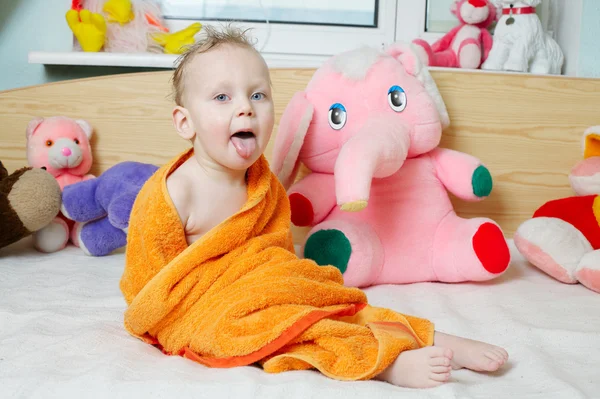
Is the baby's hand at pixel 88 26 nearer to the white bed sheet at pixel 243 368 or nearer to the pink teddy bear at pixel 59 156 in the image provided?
the pink teddy bear at pixel 59 156

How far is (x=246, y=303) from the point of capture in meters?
0.81

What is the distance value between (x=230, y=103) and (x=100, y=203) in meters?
0.60

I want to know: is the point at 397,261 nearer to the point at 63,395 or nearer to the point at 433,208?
the point at 433,208

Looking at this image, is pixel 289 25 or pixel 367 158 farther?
pixel 289 25

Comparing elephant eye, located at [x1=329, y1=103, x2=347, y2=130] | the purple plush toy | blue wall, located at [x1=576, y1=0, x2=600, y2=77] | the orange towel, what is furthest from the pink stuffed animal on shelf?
the orange towel

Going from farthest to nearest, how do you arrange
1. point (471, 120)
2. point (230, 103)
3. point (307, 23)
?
point (307, 23), point (471, 120), point (230, 103)

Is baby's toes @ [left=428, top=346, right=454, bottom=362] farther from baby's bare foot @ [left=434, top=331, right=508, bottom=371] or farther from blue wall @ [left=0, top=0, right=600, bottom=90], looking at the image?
blue wall @ [left=0, top=0, right=600, bottom=90]

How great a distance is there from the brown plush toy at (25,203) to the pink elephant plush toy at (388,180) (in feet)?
1.58

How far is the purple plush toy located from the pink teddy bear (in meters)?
0.06

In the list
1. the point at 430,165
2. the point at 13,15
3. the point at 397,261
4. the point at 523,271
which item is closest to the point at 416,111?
the point at 430,165

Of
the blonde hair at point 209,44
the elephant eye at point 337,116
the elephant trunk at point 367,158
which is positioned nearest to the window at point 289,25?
the elephant eye at point 337,116

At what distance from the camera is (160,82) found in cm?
156

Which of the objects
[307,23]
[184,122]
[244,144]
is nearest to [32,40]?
[307,23]

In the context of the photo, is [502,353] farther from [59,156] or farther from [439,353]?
[59,156]
